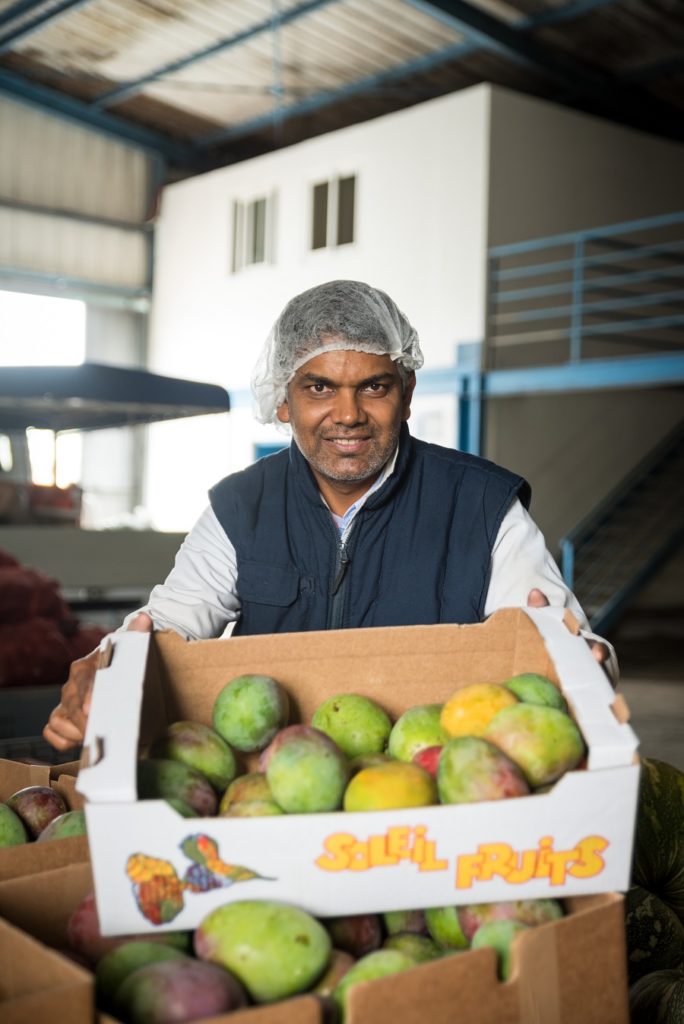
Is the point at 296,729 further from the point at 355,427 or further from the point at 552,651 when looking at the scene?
the point at 355,427

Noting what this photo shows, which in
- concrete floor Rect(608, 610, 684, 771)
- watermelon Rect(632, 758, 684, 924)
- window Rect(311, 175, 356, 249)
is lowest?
concrete floor Rect(608, 610, 684, 771)

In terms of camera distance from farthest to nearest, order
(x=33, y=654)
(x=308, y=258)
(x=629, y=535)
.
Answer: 1. (x=308, y=258)
2. (x=629, y=535)
3. (x=33, y=654)

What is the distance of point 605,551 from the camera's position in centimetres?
1138

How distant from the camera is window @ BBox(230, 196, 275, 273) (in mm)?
13750

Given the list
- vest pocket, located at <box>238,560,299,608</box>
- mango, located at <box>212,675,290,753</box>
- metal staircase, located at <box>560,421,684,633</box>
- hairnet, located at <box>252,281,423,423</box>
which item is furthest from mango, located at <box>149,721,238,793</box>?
metal staircase, located at <box>560,421,684,633</box>

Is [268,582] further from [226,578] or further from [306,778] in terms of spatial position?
[306,778]

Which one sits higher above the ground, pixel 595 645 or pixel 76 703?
pixel 595 645

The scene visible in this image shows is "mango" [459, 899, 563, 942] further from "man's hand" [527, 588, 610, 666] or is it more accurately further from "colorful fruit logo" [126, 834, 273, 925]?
"man's hand" [527, 588, 610, 666]

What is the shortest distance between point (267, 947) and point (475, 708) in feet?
1.37

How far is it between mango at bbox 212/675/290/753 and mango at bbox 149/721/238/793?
0.02 meters

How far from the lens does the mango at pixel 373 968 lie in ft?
3.40

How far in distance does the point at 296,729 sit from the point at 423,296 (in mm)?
10858

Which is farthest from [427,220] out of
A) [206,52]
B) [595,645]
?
[595,645]

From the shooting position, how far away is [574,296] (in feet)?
34.6
